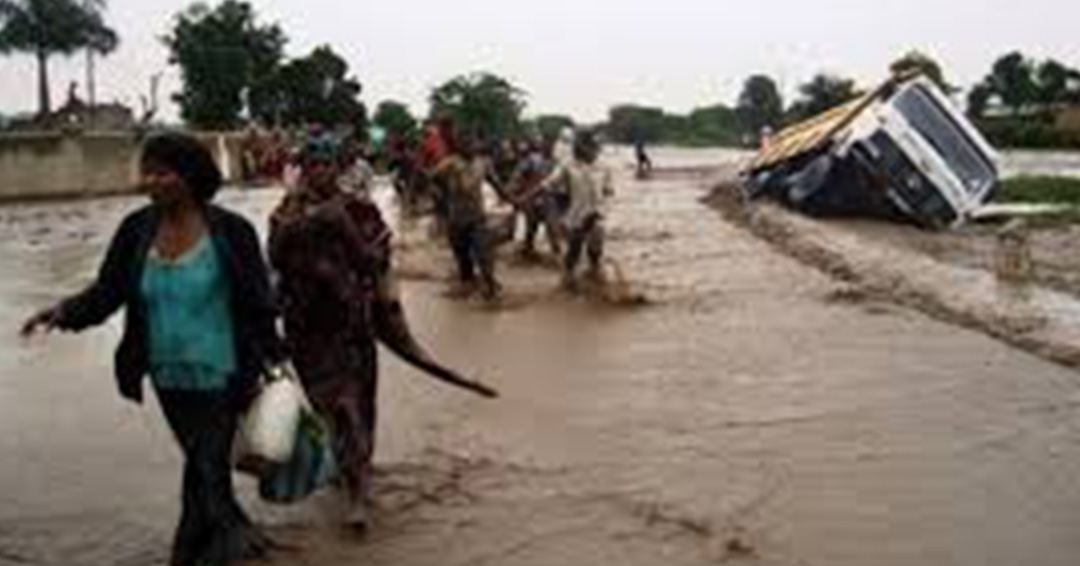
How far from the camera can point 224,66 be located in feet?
235

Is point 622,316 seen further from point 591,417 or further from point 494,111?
point 494,111

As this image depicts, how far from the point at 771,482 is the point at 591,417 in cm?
209

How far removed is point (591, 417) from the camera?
10.4 metres

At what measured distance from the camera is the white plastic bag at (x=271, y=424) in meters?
6.57

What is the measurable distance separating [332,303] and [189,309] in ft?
3.98

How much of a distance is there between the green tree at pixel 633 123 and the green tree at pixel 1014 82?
22868 mm

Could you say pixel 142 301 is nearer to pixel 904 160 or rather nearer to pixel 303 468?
pixel 303 468

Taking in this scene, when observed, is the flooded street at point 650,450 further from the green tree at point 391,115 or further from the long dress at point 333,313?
the green tree at point 391,115

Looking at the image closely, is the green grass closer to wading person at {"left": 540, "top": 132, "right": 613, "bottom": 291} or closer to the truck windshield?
the truck windshield

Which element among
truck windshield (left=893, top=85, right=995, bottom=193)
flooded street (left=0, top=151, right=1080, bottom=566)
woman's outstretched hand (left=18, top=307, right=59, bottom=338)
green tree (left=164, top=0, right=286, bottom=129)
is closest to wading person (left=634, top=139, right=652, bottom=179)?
green tree (left=164, top=0, right=286, bottom=129)

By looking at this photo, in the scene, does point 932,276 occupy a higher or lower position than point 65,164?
lower

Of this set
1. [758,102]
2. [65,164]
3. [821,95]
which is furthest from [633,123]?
[65,164]

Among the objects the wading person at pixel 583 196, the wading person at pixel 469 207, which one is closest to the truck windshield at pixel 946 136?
the wading person at pixel 583 196

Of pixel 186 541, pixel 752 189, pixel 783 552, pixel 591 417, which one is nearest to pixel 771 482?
pixel 783 552
